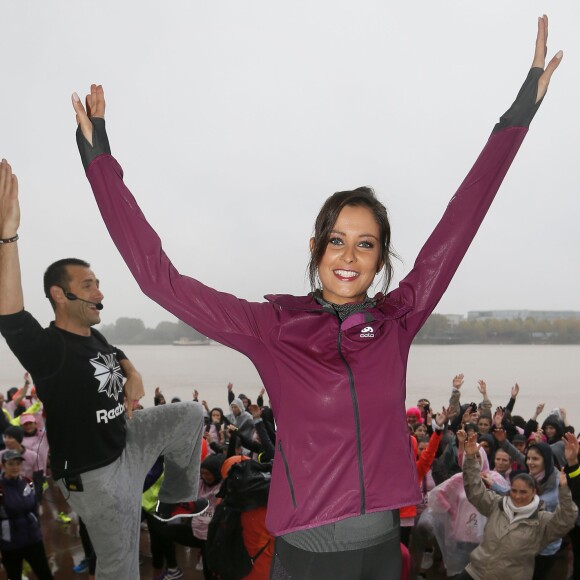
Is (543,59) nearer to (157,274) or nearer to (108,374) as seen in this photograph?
(157,274)

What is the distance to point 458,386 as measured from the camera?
4.49 meters

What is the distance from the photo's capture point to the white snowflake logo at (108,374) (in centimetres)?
185

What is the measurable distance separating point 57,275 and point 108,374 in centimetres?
40

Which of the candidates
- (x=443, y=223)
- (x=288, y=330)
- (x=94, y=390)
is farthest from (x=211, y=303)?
(x=94, y=390)

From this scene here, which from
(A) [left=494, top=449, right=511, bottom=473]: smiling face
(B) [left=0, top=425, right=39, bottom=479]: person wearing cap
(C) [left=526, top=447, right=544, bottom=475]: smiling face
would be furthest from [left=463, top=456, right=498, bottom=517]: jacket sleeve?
(B) [left=0, top=425, right=39, bottom=479]: person wearing cap

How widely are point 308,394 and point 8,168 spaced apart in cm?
100

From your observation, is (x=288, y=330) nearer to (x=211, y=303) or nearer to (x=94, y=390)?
(x=211, y=303)

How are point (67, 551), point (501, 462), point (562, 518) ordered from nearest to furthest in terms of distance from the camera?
1. point (562, 518)
2. point (501, 462)
3. point (67, 551)

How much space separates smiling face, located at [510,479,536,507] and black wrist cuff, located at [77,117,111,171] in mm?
2975

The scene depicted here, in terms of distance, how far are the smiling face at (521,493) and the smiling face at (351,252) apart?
2.49 m

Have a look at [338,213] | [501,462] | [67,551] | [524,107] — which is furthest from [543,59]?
[67,551]

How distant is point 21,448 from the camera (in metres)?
4.56

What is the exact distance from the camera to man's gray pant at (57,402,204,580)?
5.80 ft

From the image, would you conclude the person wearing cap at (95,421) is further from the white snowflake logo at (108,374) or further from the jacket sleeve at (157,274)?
the jacket sleeve at (157,274)
